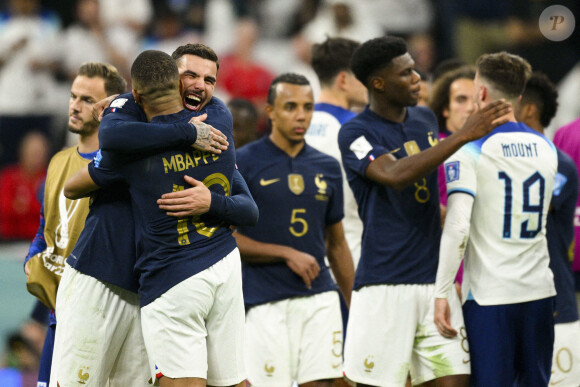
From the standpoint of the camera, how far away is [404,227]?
5391mm

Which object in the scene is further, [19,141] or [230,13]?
[230,13]

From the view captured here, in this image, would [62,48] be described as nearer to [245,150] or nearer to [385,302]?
[245,150]

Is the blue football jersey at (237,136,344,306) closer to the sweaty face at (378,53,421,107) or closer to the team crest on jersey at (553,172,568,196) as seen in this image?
the sweaty face at (378,53,421,107)

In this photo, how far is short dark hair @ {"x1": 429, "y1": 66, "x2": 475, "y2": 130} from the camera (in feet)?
24.5

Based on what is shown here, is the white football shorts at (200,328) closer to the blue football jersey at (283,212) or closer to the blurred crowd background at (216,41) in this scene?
the blue football jersey at (283,212)

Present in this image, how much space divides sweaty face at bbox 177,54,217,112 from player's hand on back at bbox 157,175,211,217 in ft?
1.61

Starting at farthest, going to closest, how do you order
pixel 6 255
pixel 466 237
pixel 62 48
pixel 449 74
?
pixel 62 48, pixel 6 255, pixel 449 74, pixel 466 237

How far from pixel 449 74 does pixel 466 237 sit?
2.72 meters

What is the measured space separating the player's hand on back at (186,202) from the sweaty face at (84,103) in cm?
122

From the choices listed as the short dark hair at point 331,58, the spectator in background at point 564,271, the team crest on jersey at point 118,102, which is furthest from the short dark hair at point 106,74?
the spectator in background at point 564,271

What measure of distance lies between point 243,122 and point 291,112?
138 centimetres

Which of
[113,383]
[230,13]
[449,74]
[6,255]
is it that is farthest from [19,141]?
[113,383]

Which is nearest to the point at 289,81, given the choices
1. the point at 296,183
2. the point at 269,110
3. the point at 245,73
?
the point at 269,110

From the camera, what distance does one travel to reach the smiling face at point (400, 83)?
5.52m
